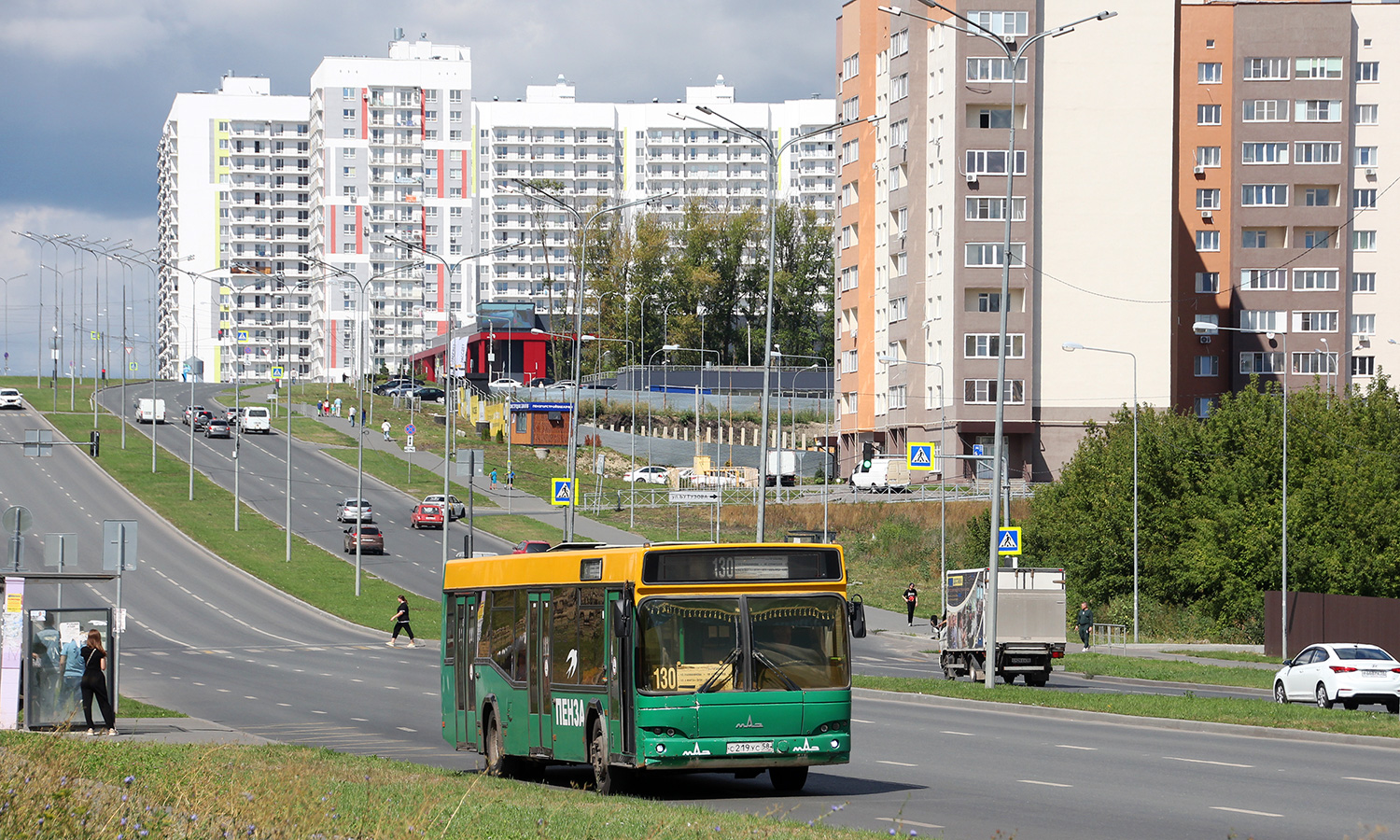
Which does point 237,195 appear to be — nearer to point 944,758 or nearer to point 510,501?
point 510,501

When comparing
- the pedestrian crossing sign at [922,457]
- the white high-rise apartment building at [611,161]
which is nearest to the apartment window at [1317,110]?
the pedestrian crossing sign at [922,457]

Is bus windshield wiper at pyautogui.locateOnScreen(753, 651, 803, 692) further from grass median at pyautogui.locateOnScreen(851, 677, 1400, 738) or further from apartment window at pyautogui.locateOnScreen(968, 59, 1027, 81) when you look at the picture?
apartment window at pyautogui.locateOnScreen(968, 59, 1027, 81)

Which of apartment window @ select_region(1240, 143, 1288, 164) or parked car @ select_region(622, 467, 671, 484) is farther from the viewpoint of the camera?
parked car @ select_region(622, 467, 671, 484)

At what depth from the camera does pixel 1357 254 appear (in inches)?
3538

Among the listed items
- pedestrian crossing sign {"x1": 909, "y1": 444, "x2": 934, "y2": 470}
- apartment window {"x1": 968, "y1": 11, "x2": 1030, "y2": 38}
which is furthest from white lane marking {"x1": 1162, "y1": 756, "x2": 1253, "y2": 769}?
apartment window {"x1": 968, "y1": 11, "x2": 1030, "y2": 38}

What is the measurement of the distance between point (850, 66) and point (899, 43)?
7450 mm

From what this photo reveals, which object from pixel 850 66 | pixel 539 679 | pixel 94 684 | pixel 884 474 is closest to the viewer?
pixel 539 679

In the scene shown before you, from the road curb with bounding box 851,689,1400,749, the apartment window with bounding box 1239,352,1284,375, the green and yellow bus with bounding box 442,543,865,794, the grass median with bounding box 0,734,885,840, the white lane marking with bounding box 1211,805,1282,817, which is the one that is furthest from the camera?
the apartment window with bounding box 1239,352,1284,375

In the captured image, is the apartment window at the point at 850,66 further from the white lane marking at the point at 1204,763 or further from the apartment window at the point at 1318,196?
the white lane marking at the point at 1204,763

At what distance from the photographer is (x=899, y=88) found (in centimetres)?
8531

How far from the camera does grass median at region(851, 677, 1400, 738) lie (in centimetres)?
2183

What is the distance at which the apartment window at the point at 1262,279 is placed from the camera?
88312mm

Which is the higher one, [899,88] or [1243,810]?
[899,88]

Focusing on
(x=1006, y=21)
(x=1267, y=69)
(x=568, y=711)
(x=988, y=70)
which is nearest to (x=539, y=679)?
(x=568, y=711)
